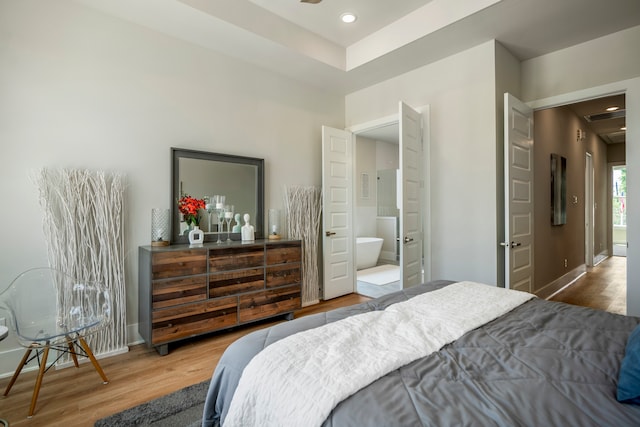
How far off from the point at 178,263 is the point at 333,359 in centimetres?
196

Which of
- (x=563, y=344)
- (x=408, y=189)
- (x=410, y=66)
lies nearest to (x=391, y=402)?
(x=563, y=344)

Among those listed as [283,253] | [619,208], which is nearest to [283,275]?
[283,253]

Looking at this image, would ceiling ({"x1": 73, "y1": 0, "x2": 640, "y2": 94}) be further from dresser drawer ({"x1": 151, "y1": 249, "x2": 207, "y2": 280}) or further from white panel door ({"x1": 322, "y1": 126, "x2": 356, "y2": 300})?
dresser drawer ({"x1": 151, "y1": 249, "x2": 207, "y2": 280})

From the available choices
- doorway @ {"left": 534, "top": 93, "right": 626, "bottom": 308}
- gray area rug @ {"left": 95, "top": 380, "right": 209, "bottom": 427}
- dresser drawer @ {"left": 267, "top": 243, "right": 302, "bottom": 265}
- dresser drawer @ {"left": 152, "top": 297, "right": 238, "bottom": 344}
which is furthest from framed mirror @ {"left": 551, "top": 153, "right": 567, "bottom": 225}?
gray area rug @ {"left": 95, "top": 380, "right": 209, "bottom": 427}

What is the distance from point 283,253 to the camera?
10.9ft

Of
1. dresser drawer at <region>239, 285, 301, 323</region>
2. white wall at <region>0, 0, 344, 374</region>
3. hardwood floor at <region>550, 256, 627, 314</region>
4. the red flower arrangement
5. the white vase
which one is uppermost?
white wall at <region>0, 0, 344, 374</region>

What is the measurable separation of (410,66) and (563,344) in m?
3.26

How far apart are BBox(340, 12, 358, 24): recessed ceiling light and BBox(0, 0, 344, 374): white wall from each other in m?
1.02

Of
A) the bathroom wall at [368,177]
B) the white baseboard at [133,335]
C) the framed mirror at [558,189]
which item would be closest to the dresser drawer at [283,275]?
the white baseboard at [133,335]

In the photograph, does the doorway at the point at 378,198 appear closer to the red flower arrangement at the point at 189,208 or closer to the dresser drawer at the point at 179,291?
the red flower arrangement at the point at 189,208

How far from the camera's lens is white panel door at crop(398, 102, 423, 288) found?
3195 millimetres

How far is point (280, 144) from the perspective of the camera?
12.6ft

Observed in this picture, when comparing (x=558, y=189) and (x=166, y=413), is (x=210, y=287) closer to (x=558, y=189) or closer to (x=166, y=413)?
(x=166, y=413)

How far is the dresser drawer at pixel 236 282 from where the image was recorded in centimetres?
281
